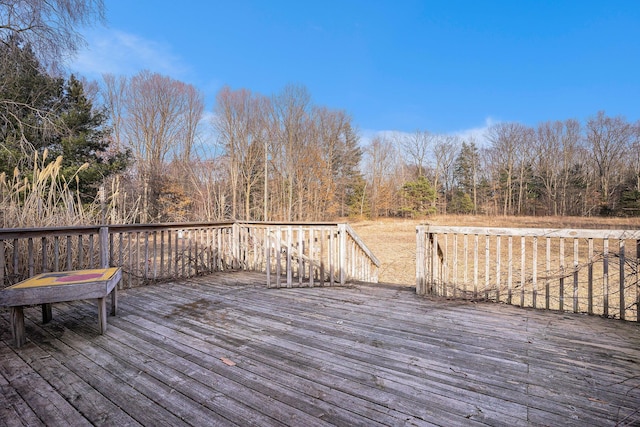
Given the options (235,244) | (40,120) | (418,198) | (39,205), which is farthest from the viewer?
(418,198)

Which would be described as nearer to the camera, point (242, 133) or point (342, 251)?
point (342, 251)

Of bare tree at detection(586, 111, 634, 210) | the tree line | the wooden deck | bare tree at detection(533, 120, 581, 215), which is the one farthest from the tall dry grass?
bare tree at detection(586, 111, 634, 210)

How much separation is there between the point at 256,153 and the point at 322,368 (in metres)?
19.2

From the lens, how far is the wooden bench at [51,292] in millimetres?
2119

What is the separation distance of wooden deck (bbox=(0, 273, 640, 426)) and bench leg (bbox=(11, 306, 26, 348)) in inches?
2.9

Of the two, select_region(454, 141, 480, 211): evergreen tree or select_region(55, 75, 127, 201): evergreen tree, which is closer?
select_region(55, 75, 127, 201): evergreen tree

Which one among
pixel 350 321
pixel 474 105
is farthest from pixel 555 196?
pixel 350 321

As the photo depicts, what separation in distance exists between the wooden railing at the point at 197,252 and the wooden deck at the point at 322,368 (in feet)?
2.49

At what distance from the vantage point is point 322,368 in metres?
1.87

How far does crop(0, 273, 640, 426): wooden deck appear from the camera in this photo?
1428 millimetres

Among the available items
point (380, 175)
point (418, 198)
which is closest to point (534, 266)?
point (418, 198)

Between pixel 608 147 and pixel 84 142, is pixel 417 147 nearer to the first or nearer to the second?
pixel 608 147

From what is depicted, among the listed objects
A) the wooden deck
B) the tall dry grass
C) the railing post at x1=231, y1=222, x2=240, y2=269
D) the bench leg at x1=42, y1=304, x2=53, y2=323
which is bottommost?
the wooden deck

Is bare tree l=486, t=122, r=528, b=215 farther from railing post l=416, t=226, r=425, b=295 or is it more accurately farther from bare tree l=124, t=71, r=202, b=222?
railing post l=416, t=226, r=425, b=295
